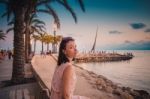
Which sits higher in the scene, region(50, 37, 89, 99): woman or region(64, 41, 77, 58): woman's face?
region(64, 41, 77, 58): woman's face

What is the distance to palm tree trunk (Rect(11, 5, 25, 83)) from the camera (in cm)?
637

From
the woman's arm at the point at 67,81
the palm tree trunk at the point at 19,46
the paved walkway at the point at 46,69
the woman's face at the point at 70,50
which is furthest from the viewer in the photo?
the palm tree trunk at the point at 19,46

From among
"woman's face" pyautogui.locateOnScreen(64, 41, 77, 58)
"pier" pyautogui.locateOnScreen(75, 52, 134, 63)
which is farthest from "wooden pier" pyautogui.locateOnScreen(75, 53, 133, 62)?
"woman's face" pyautogui.locateOnScreen(64, 41, 77, 58)

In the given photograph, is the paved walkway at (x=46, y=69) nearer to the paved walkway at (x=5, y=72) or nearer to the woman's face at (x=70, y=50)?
the paved walkway at (x=5, y=72)

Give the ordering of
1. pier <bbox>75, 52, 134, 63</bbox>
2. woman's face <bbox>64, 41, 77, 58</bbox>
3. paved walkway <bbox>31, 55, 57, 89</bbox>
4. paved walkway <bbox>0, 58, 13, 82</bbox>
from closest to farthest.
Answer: woman's face <bbox>64, 41, 77, 58</bbox> < paved walkway <bbox>31, 55, 57, 89</bbox> < paved walkway <bbox>0, 58, 13, 82</bbox> < pier <bbox>75, 52, 134, 63</bbox>

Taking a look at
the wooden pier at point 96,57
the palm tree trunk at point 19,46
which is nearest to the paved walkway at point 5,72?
the palm tree trunk at point 19,46

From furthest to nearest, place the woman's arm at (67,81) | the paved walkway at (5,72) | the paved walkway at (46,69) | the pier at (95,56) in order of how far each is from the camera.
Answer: the pier at (95,56) < the paved walkway at (5,72) < the paved walkway at (46,69) < the woman's arm at (67,81)

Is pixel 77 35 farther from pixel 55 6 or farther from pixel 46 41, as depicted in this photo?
pixel 46 41

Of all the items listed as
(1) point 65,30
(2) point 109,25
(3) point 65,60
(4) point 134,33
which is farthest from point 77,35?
(3) point 65,60

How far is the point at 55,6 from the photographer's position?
676 centimetres

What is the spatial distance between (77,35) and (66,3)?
2.64 ft

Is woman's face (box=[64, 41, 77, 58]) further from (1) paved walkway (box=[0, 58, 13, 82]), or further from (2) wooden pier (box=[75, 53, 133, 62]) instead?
(2) wooden pier (box=[75, 53, 133, 62])

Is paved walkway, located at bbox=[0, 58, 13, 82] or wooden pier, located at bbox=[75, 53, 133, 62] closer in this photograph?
paved walkway, located at bbox=[0, 58, 13, 82]

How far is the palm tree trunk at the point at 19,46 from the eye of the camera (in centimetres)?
637
